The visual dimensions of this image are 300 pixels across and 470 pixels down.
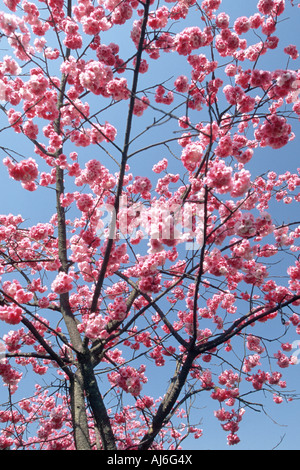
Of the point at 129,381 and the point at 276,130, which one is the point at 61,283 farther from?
the point at 276,130

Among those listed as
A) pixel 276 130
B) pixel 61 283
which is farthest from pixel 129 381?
pixel 276 130

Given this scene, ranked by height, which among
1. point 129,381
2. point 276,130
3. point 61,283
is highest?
point 276,130

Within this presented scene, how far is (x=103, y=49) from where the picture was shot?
12.1 feet

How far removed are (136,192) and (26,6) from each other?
383cm

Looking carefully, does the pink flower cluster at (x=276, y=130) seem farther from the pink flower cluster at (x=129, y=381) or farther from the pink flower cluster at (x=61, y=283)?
the pink flower cluster at (x=129, y=381)

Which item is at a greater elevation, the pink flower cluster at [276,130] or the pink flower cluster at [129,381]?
the pink flower cluster at [276,130]

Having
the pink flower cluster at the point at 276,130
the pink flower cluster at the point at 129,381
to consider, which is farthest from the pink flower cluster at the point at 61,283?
the pink flower cluster at the point at 276,130

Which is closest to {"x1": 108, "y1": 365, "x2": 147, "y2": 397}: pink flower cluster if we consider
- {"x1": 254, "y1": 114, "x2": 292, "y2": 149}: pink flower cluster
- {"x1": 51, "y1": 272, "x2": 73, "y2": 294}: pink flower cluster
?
{"x1": 51, "y1": 272, "x2": 73, "y2": 294}: pink flower cluster

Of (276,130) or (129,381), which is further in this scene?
(129,381)

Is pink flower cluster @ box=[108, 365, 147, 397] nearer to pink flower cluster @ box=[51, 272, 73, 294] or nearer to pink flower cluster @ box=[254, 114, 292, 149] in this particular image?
pink flower cluster @ box=[51, 272, 73, 294]

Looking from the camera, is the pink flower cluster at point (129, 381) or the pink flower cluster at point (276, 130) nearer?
the pink flower cluster at point (276, 130)

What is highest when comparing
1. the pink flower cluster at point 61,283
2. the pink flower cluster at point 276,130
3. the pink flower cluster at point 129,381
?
the pink flower cluster at point 276,130

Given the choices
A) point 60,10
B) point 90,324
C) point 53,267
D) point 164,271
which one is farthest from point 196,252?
point 60,10
